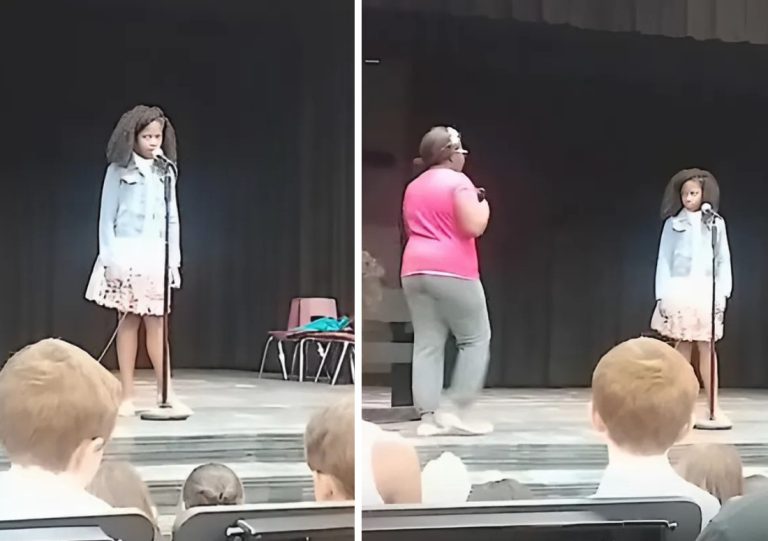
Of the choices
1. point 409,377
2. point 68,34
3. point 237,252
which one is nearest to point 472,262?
point 409,377

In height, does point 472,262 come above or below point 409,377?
above

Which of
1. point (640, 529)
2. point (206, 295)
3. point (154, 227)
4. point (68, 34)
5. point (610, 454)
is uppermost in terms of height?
point (68, 34)

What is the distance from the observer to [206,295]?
2342 mm

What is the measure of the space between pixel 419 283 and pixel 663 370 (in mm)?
731

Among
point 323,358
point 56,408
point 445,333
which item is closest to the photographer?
point 56,408

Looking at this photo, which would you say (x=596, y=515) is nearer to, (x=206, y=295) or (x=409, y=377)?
(x=409, y=377)

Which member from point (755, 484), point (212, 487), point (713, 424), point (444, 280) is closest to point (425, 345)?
point (444, 280)

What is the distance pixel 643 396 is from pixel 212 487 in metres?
1.18

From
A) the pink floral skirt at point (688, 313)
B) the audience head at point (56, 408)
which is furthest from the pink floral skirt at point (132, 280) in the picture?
the pink floral skirt at point (688, 313)

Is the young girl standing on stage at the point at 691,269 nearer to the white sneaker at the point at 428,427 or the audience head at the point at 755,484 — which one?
the audience head at the point at 755,484

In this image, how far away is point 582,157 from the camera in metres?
2.63

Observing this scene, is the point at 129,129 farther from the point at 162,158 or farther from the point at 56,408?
the point at 56,408

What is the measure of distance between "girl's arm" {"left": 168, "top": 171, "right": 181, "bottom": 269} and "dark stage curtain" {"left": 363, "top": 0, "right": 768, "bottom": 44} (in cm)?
71

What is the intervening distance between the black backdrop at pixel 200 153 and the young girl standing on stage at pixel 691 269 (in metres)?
0.89
